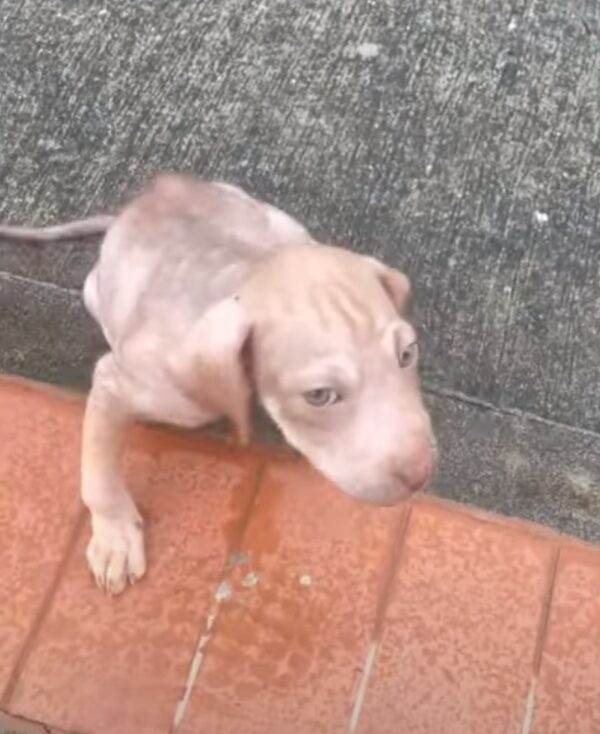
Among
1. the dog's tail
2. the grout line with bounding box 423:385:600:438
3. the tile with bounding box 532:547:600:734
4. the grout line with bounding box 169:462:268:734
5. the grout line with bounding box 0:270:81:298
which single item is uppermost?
the dog's tail

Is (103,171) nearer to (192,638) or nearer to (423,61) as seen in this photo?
(423,61)

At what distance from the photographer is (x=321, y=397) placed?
49.1 inches

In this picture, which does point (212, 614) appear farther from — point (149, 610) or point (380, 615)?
point (380, 615)

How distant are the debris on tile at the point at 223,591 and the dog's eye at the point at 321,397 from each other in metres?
0.35

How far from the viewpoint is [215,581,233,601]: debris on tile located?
1.52 metres

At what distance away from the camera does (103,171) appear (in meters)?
1.86

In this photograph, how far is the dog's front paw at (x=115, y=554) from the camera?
4.94ft

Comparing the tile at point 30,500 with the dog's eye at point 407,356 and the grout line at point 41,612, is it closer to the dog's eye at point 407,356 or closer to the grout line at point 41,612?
the grout line at point 41,612

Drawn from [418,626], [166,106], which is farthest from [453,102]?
[418,626]

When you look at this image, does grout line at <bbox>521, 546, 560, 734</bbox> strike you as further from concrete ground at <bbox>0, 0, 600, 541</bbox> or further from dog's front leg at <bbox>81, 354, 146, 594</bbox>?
dog's front leg at <bbox>81, 354, 146, 594</bbox>

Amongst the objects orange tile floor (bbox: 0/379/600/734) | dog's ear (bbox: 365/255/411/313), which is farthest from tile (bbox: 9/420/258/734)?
dog's ear (bbox: 365/255/411/313)

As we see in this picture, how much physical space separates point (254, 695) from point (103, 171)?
76 cm

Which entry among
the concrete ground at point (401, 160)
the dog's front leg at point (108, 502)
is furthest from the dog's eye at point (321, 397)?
the concrete ground at point (401, 160)

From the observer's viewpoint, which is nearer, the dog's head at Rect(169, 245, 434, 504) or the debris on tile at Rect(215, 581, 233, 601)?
the dog's head at Rect(169, 245, 434, 504)
